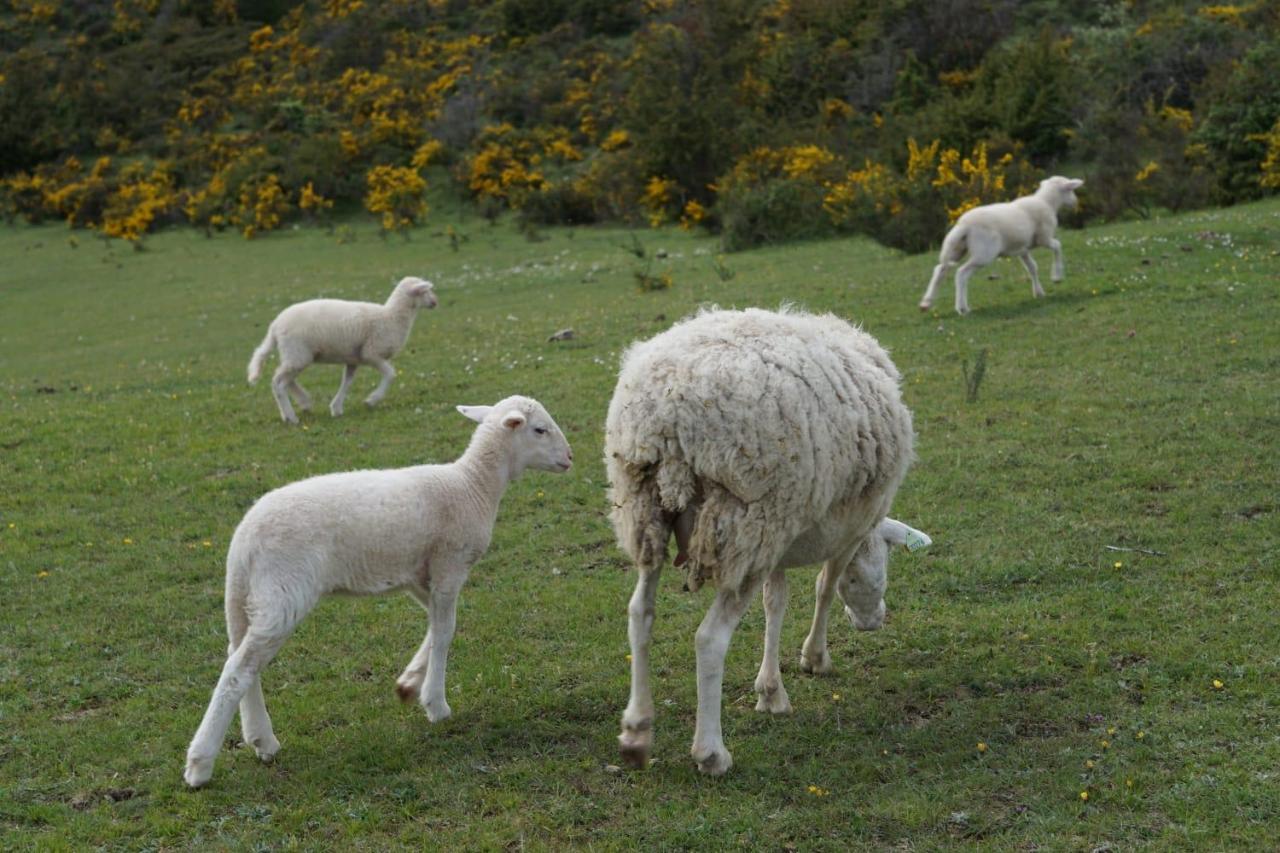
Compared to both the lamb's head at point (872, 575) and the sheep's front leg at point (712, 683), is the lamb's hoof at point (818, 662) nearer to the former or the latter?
the lamb's head at point (872, 575)

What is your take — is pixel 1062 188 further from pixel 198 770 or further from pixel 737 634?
pixel 198 770

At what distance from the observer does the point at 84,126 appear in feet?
146

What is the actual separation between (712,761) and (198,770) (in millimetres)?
2259

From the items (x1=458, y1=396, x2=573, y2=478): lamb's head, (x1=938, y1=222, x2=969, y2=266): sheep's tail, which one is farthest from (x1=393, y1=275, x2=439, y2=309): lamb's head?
(x1=458, y1=396, x2=573, y2=478): lamb's head

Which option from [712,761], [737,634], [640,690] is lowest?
[737,634]

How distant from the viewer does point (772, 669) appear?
20.5 ft

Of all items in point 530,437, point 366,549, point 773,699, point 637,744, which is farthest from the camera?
point 530,437

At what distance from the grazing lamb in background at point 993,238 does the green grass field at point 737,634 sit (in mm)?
390

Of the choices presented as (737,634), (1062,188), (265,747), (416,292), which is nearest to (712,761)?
(737,634)

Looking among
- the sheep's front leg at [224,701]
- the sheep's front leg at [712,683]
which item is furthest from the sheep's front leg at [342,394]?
the sheep's front leg at [712,683]

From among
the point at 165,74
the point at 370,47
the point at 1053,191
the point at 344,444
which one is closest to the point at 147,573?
the point at 344,444

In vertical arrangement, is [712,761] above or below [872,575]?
below

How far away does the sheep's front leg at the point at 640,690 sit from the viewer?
5656mm

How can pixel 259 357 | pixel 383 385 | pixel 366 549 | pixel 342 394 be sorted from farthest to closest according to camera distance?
pixel 383 385, pixel 342 394, pixel 259 357, pixel 366 549
